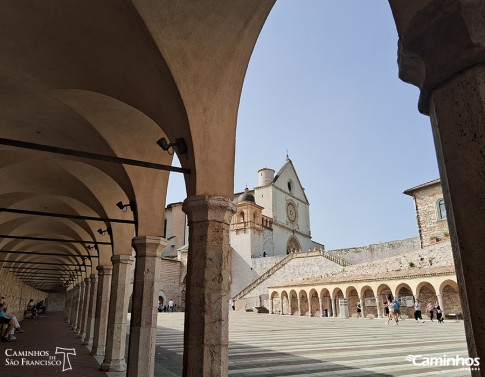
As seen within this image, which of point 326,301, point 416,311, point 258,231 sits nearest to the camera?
point 416,311

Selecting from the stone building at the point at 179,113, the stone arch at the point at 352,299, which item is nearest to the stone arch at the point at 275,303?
the stone arch at the point at 352,299

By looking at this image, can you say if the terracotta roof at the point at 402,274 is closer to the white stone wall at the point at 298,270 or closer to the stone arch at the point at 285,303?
the stone arch at the point at 285,303

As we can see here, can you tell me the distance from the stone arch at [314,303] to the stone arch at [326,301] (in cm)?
68

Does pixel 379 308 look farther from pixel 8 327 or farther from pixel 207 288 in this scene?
pixel 207 288

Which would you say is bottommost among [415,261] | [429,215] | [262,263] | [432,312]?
[432,312]

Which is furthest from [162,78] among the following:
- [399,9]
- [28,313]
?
[28,313]

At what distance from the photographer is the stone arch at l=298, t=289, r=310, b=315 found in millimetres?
34406

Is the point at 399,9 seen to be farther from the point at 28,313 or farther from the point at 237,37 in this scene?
the point at 28,313

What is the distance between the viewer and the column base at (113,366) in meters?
8.31

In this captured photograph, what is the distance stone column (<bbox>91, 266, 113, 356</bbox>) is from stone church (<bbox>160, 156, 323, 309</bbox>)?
107 feet

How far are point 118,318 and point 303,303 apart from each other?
28.2 metres

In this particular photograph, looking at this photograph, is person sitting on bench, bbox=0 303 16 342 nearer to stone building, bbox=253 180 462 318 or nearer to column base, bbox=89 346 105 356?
column base, bbox=89 346 105 356

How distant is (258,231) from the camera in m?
48.8

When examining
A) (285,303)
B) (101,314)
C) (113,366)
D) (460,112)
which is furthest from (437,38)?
(285,303)
